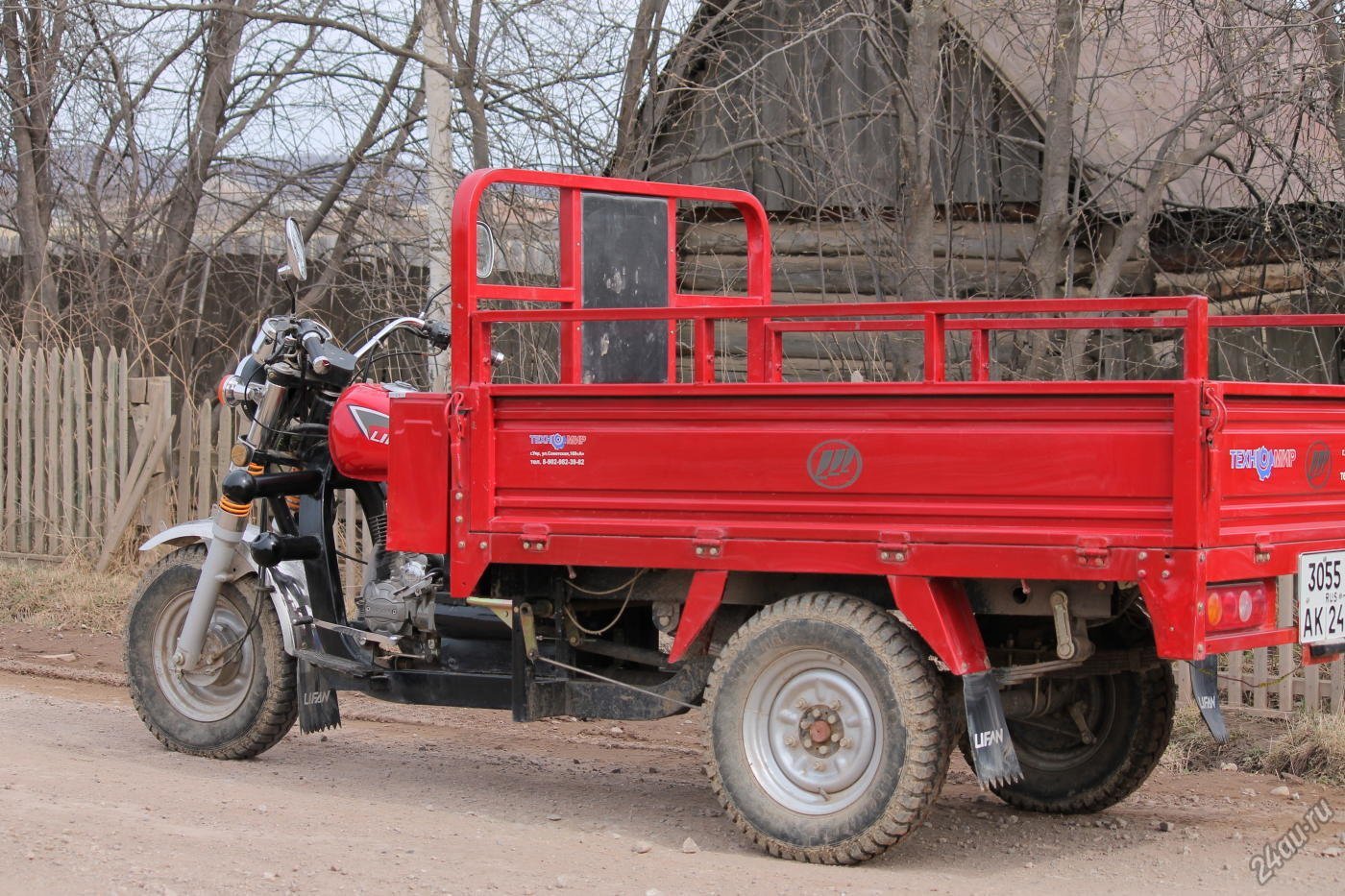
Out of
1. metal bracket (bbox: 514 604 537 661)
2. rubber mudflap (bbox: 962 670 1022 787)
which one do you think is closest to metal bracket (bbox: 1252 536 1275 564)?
rubber mudflap (bbox: 962 670 1022 787)

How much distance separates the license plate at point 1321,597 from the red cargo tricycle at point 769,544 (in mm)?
12

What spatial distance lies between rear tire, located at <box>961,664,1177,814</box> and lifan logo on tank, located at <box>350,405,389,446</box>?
2424 mm

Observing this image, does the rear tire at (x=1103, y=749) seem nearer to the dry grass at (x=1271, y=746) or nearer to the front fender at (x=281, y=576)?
the dry grass at (x=1271, y=746)

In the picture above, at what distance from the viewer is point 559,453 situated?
218 inches

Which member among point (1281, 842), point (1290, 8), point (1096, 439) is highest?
point (1290, 8)

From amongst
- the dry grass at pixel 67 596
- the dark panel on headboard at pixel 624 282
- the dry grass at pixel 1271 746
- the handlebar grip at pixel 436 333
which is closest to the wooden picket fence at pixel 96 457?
the dry grass at pixel 67 596

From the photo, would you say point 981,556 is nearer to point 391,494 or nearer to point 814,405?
point 814,405

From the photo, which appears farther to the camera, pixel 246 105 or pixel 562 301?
pixel 246 105

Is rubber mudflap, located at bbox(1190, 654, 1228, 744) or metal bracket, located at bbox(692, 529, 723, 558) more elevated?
metal bracket, located at bbox(692, 529, 723, 558)

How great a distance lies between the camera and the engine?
6250mm

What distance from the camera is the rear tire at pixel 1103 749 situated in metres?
5.88

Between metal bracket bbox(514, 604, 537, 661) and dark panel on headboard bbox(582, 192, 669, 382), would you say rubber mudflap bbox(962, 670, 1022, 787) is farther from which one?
dark panel on headboard bbox(582, 192, 669, 382)

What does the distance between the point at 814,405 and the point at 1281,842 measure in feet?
7.35

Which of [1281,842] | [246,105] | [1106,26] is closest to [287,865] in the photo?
[1281,842]
